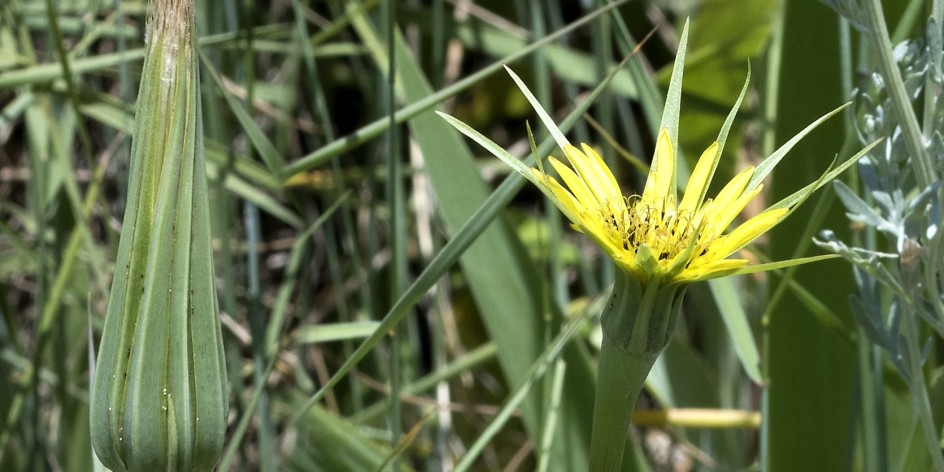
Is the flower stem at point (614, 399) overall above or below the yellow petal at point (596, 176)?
below

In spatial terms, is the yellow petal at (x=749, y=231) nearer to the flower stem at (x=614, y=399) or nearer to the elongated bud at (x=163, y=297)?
the flower stem at (x=614, y=399)

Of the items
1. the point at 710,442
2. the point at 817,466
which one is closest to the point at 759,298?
the point at 710,442

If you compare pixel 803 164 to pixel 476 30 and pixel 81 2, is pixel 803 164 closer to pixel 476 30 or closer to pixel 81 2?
pixel 476 30

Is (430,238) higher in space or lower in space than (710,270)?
lower

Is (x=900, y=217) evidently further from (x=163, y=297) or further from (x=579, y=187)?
(x=163, y=297)

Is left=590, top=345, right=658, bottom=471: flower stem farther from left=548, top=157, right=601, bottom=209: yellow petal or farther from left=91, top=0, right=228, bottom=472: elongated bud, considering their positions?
left=91, top=0, right=228, bottom=472: elongated bud

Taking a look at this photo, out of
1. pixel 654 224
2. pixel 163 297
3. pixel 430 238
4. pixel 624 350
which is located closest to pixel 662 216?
pixel 654 224

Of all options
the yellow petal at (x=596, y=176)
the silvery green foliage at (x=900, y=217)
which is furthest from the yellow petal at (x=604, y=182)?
the silvery green foliage at (x=900, y=217)
